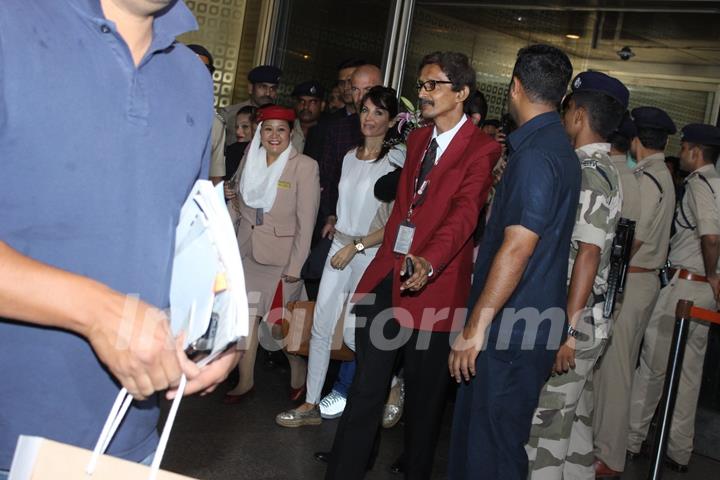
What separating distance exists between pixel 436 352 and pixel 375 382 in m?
0.32

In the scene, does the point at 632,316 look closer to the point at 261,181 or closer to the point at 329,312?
the point at 329,312

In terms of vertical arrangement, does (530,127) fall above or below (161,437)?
above

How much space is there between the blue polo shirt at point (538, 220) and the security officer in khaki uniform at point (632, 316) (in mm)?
2089

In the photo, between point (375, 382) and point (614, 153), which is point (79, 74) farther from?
point (614, 153)

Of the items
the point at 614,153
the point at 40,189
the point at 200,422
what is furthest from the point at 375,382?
the point at 40,189

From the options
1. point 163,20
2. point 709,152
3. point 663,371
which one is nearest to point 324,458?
point 663,371

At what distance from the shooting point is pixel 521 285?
139 inches

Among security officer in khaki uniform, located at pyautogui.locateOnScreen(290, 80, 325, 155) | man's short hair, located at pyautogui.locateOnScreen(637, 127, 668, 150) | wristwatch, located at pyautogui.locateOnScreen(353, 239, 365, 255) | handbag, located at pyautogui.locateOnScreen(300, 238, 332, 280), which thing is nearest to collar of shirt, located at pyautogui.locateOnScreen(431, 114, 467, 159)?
wristwatch, located at pyautogui.locateOnScreen(353, 239, 365, 255)

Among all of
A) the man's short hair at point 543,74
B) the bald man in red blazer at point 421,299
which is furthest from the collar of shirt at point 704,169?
the man's short hair at point 543,74

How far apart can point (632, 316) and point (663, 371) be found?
0.73 m

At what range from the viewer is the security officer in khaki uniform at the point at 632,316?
5.42 meters

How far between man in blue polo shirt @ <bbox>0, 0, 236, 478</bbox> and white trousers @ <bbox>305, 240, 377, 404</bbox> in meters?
3.88

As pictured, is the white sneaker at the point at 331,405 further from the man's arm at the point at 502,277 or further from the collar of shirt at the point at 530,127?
the collar of shirt at the point at 530,127

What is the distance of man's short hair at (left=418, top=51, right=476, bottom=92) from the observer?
4.34 metres
